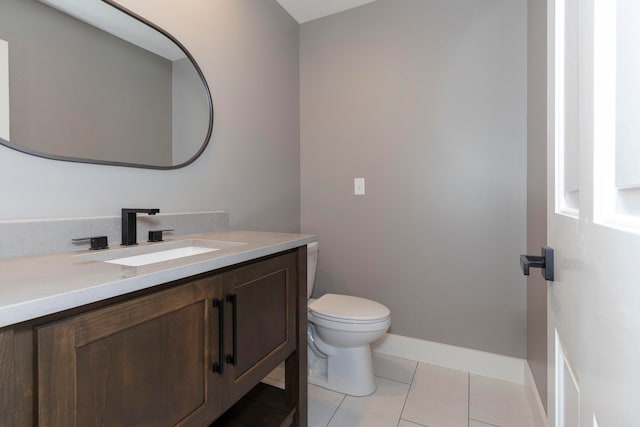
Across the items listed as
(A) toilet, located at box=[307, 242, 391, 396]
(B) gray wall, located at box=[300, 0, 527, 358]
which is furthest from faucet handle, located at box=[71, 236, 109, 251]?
(B) gray wall, located at box=[300, 0, 527, 358]

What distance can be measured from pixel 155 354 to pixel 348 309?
116 centimetres

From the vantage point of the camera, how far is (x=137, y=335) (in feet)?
2.11

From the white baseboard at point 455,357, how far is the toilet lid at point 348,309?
0.49 metres

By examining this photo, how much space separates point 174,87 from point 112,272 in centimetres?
104

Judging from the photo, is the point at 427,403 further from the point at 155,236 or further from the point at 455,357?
the point at 155,236

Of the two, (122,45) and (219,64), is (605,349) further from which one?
(219,64)

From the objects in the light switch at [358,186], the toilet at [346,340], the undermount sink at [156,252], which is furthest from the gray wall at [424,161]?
the undermount sink at [156,252]

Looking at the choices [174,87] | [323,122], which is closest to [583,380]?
[174,87]

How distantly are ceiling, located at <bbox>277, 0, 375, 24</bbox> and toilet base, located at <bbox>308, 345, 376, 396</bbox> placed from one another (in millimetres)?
2262

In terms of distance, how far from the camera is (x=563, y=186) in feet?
1.86

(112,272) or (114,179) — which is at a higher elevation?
(114,179)

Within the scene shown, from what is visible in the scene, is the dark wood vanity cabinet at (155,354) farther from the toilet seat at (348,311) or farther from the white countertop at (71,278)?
the toilet seat at (348,311)

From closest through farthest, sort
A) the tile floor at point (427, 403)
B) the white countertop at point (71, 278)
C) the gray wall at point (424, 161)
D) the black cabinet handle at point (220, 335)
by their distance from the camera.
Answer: the white countertop at point (71, 278)
the black cabinet handle at point (220, 335)
the tile floor at point (427, 403)
the gray wall at point (424, 161)

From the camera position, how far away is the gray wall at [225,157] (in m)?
0.98
